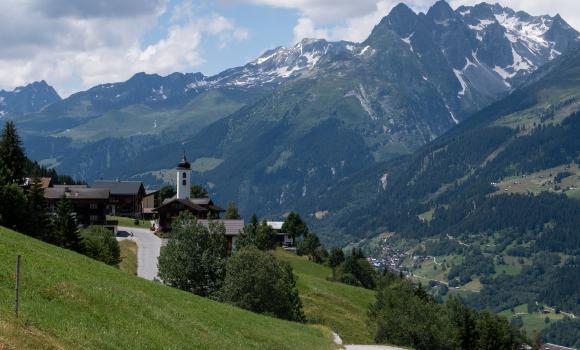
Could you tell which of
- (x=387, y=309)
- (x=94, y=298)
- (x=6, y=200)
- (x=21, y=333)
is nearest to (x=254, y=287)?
(x=387, y=309)

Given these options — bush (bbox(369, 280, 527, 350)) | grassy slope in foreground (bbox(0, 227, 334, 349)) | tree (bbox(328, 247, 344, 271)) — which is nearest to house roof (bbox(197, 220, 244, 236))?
bush (bbox(369, 280, 527, 350))

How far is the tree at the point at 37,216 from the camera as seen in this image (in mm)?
81438

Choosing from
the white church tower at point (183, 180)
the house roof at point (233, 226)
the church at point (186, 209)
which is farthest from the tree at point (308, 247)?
the house roof at point (233, 226)

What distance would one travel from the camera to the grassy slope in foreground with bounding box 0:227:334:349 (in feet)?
97.0

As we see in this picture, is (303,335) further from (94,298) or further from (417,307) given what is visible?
(417,307)

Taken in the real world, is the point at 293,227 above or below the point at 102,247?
above

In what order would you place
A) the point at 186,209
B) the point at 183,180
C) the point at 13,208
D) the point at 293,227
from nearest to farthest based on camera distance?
the point at 13,208 → the point at 186,209 → the point at 183,180 → the point at 293,227

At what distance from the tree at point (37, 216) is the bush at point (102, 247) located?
5.07m

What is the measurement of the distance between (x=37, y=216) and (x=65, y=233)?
3619 mm

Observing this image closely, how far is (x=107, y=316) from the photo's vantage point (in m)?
36.3

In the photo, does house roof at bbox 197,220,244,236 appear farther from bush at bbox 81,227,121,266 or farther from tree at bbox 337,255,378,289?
bush at bbox 81,227,121,266

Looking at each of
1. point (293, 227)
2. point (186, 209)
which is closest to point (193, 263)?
point (186, 209)

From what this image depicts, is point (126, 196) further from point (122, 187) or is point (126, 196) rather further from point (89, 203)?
point (89, 203)

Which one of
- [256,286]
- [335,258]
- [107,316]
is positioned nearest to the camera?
[107,316]
